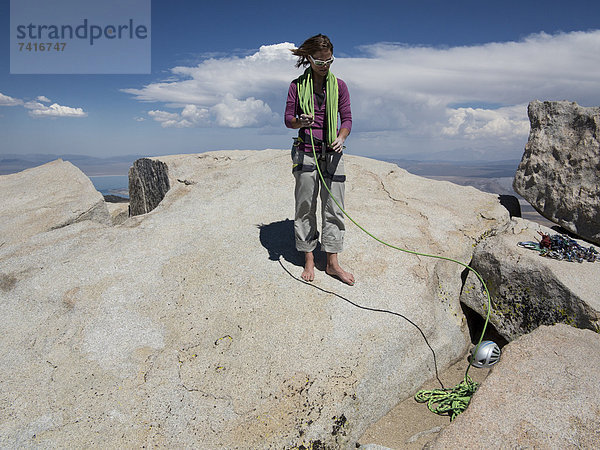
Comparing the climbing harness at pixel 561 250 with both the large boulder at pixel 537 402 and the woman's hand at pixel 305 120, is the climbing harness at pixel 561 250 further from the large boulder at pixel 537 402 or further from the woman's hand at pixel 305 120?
the woman's hand at pixel 305 120

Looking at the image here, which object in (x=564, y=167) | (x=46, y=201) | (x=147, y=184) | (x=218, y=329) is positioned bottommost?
(x=218, y=329)

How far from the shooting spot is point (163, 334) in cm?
381

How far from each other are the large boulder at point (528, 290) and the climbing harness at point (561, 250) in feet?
0.26

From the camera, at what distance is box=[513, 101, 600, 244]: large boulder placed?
19.7 ft

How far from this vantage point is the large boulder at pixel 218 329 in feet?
10.3

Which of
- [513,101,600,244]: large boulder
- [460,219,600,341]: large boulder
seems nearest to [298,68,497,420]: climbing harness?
[460,219,600,341]: large boulder

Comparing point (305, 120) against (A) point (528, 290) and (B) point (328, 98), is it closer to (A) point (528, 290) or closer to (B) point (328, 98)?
(B) point (328, 98)

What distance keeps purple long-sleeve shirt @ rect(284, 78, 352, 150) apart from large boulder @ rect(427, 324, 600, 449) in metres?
2.85

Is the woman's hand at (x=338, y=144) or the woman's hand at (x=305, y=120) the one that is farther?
the woman's hand at (x=338, y=144)

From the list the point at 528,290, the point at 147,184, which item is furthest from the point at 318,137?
the point at 147,184

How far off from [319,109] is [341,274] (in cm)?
189

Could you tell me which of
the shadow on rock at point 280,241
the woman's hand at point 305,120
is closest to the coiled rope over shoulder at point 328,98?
the woman's hand at point 305,120

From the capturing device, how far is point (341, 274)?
4410 mm

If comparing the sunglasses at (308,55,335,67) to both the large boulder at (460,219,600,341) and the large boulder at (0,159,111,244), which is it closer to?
the large boulder at (460,219,600,341)
